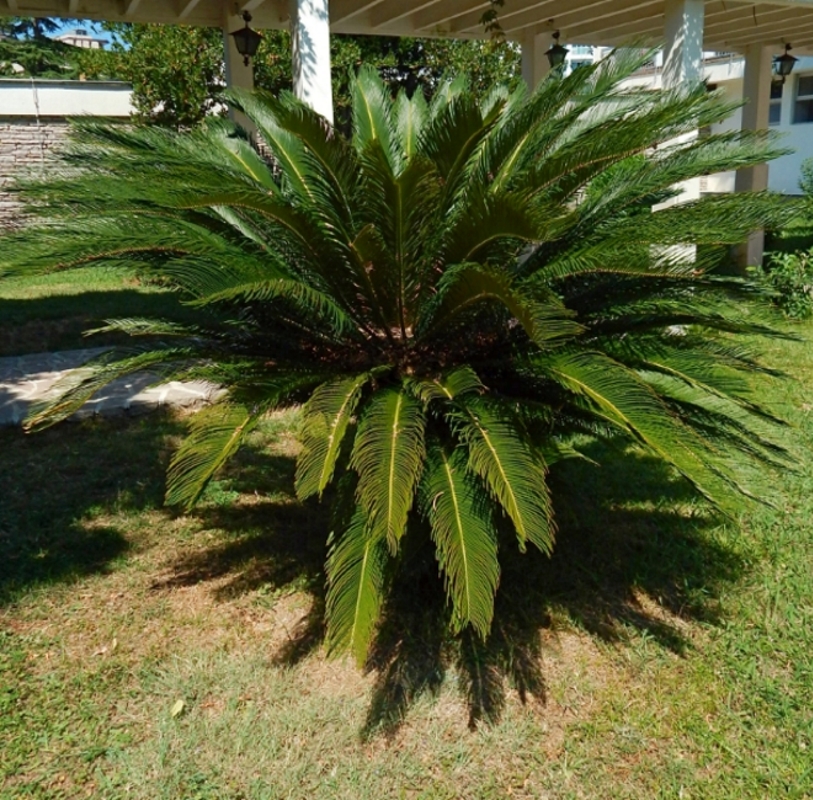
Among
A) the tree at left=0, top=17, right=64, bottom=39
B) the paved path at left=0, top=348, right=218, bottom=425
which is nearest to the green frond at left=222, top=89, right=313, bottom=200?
the paved path at left=0, top=348, right=218, bottom=425

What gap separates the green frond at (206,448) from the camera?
2.78m

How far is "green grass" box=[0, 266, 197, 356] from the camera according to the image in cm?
823

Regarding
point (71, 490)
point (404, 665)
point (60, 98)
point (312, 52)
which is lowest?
point (404, 665)

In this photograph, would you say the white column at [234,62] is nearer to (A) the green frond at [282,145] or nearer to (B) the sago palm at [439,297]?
(A) the green frond at [282,145]

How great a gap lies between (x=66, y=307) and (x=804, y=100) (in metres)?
18.8

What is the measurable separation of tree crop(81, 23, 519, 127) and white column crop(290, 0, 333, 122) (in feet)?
16.2

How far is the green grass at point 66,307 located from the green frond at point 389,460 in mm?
4511

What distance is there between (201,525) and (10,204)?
10.7 metres

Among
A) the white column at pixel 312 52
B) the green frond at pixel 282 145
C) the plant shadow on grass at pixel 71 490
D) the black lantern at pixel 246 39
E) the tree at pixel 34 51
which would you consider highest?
the tree at pixel 34 51

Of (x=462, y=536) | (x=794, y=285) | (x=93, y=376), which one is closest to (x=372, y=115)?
(x=93, y=376)

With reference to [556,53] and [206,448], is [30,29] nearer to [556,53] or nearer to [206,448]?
[556,53]

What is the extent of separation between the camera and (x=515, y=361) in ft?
10.4

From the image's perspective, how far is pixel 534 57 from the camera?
32.2ft

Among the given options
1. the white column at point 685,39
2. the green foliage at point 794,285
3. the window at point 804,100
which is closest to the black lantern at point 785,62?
the green foliage at point 794,285
